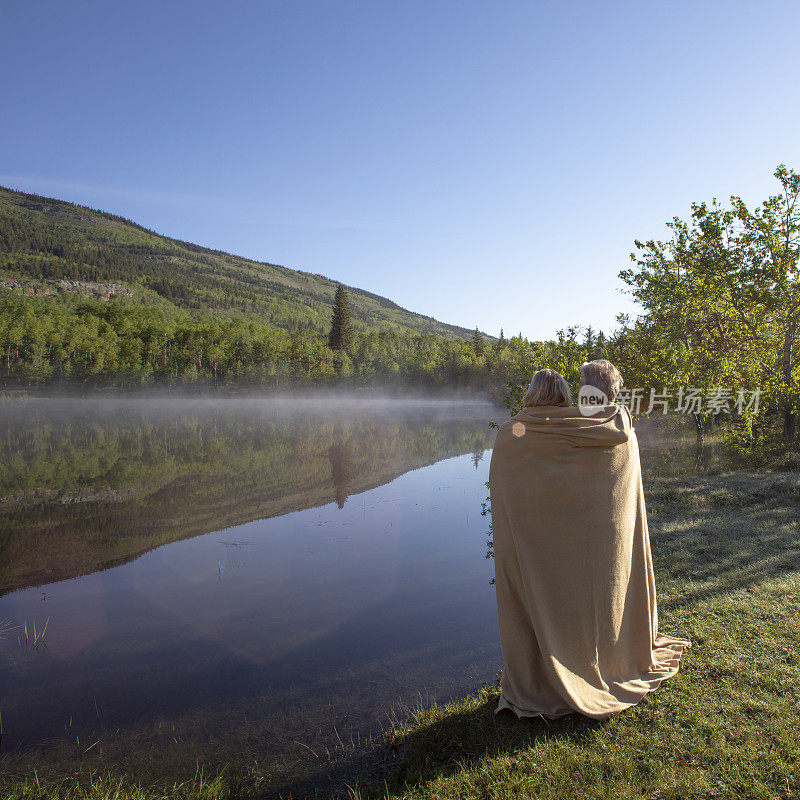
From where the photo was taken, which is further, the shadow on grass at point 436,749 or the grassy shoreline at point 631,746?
the shadow on grass at point 436,749

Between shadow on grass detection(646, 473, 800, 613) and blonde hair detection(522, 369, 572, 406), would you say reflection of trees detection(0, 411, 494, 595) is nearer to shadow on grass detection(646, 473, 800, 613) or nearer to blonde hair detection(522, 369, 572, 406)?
shadow on grass detection(646, 473, 800, 613)

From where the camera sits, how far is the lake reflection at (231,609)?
485 cm

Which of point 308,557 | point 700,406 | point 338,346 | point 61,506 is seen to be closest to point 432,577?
point 308,557

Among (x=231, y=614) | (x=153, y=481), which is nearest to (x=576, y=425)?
(x=231, y=614)

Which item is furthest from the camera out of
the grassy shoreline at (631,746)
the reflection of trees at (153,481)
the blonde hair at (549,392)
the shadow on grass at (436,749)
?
the reflection of trees at (153,481)

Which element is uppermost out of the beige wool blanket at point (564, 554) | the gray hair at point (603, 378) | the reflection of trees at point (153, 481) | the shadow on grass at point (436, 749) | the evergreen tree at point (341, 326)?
the evergreen tree at point (341, 326)

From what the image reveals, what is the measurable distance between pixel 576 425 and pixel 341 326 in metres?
89.1

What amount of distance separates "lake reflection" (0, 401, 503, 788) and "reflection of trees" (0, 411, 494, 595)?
0.10 m

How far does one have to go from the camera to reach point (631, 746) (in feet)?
10.7

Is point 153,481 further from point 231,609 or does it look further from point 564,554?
point 564,554

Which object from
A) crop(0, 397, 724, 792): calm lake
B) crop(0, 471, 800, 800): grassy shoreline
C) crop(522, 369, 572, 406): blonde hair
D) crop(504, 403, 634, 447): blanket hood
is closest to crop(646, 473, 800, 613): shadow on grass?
crop(0, 471, 800, 800): grassy shoreline

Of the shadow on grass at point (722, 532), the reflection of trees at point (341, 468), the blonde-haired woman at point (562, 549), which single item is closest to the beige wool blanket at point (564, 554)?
the blonde-haired woman at point (562, 549)

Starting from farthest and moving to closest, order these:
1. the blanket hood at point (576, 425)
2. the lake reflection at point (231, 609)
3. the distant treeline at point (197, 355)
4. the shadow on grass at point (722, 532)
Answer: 1. the distant treeline at point (197, 355)
2. the shadow on grass at point (722, 532)
3. the lake reflection at point (231, 609)
4. the blanket hood at point (576, 425)

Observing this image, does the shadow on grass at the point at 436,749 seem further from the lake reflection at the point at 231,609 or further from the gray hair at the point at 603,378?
the gray hair at the point at 603,378
